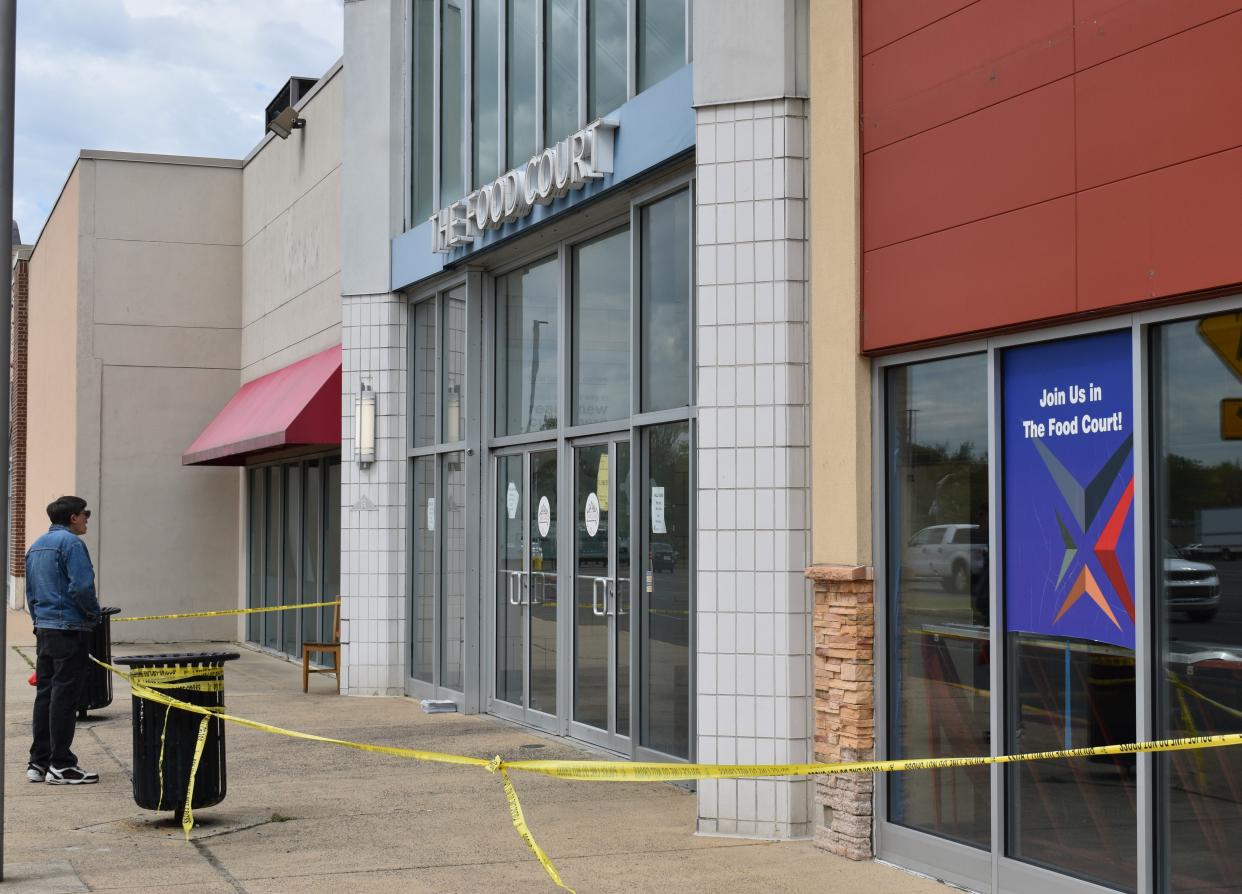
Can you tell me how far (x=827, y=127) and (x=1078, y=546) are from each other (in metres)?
2.92

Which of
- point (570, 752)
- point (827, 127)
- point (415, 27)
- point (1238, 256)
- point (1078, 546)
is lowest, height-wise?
point (570, 752)

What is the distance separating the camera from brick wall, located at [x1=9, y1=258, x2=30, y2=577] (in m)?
31.1

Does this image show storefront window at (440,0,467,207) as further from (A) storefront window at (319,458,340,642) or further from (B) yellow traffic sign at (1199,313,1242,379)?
(B) yellow traffic sign at (1199,313,1242,379)

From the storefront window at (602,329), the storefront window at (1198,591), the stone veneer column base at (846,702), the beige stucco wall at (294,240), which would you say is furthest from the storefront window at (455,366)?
the storefront window at (1198,591)

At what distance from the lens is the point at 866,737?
820 cm

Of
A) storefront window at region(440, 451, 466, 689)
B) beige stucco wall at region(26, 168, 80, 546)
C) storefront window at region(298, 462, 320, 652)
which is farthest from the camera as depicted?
beige stucco wall at region(26, 168, 80, 546)

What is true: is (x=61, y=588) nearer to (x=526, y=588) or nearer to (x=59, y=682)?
(x=59, y=682)

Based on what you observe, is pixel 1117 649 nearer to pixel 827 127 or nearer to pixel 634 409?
pixel 827 127

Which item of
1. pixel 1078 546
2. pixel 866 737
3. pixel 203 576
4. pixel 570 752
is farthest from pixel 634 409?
pixel 203 576

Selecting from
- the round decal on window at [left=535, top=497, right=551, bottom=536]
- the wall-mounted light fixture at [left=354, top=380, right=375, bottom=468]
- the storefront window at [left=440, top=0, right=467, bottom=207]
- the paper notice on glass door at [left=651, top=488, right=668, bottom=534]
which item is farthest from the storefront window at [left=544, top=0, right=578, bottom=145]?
the wall-mounted light fixture at [left=354, top=380, right=375, bottom=468]

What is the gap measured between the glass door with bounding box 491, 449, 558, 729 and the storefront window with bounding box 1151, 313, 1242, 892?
6890mm

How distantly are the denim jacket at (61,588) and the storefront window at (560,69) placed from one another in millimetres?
4997

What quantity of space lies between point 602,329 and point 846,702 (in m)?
4.66

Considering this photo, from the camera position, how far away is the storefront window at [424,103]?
15383 mm
